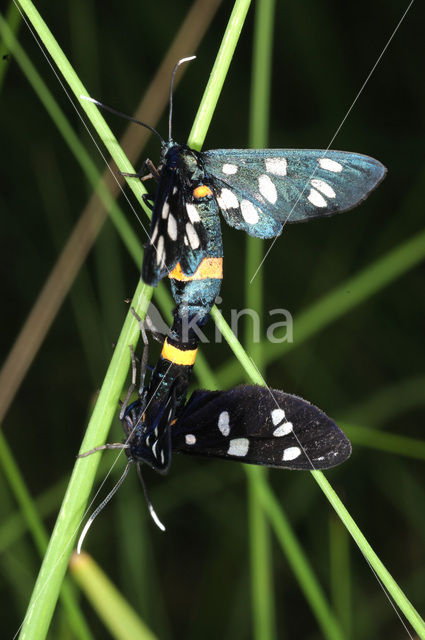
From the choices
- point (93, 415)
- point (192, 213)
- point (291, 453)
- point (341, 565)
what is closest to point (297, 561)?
point (291, 453)

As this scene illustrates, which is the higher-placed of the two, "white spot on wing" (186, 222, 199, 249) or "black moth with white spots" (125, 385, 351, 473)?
"white spot on wing" (186, 222, 199, 249)

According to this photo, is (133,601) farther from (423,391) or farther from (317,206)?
(317,206)

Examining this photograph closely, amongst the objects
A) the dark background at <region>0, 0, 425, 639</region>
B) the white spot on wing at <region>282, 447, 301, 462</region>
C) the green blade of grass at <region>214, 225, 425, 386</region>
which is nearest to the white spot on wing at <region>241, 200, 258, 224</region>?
the green blade of grass at <region>214, 225, 425, 386</region>

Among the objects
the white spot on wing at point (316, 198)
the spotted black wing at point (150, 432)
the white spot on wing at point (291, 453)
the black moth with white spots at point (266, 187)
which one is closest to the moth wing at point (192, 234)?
the black moth with white spots at point (266, 187)

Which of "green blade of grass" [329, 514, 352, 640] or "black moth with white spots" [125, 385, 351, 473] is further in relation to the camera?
"green blade of grass" [329, 514, 352, 640]

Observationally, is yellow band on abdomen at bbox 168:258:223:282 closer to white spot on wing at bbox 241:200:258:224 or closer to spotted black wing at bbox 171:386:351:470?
white spot on wing at bbox 241:200:258:224

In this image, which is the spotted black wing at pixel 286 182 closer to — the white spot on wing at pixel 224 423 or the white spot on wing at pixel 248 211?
A: the white spot on wing at pixel 248 211

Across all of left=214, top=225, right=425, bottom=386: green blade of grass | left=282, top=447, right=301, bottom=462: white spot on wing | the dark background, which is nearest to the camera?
left=282, top=447, right=301, bottom=462: white spot on wing

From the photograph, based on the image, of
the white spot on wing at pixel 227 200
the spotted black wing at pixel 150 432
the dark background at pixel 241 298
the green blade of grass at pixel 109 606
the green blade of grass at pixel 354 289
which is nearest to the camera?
the green blade of grass at pixel 109 606
